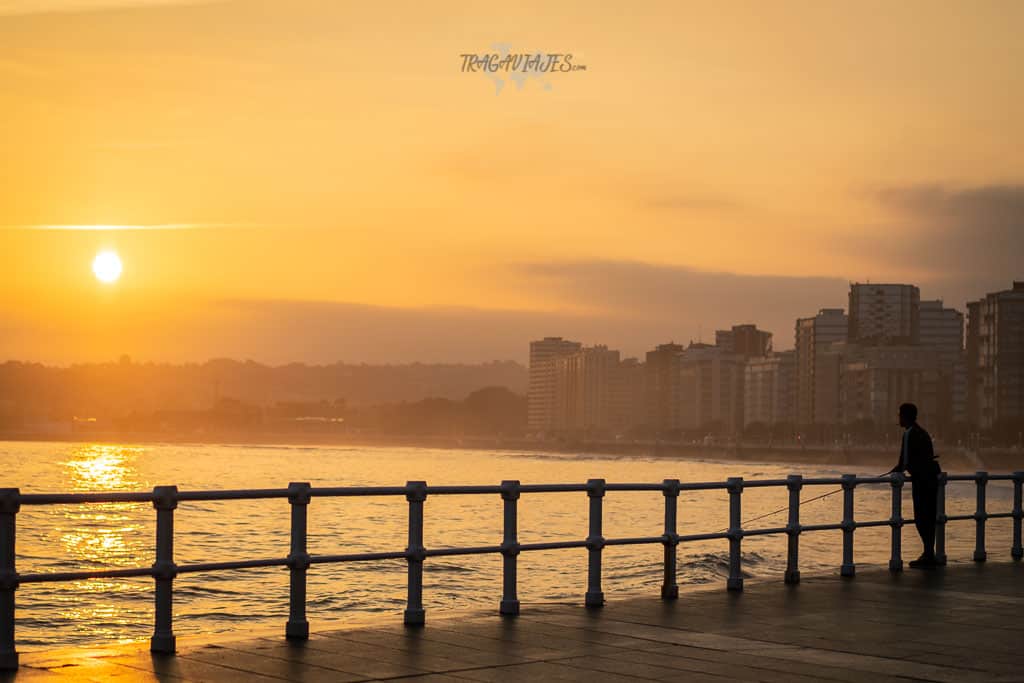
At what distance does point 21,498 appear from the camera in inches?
417

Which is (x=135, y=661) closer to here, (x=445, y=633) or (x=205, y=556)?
(x=445, y=633)

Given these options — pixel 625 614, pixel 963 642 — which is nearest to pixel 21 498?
pixel 625 614

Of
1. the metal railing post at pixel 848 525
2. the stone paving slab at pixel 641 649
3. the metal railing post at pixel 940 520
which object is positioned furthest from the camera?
the metal railing post at pixel 940 520

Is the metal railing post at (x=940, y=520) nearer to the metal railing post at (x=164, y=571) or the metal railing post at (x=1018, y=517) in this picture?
the metal railing post at (x=1018, y=517)

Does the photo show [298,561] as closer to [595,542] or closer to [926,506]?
[595,542]

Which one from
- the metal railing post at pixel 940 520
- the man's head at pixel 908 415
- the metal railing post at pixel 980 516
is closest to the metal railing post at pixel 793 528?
the man's head at pixel 908 415

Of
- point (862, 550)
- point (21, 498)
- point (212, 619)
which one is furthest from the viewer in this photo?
point (862, 550)

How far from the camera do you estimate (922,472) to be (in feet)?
64.0

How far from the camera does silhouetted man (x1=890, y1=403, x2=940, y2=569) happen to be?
63.8 feet

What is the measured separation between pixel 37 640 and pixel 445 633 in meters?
26.2

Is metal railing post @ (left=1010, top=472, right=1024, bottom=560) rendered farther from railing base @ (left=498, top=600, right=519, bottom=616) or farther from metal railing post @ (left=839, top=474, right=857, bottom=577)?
railing base @ (left=498, top=600, right=519, bottom=616)

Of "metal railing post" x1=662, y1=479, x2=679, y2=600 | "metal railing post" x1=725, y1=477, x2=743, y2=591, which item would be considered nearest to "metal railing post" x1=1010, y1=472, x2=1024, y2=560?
"metal railing post" x1=725, y1=477, x2=743, y2=591

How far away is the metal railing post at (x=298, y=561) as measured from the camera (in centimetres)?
1206

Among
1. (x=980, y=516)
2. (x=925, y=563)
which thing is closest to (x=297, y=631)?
(x=925, y=563)
